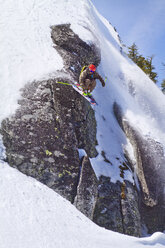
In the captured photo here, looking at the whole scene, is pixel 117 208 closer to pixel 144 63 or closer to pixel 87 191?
pixel 87 191

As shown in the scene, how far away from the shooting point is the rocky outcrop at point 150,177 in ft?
30.8

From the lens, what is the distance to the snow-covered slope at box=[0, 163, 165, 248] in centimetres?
372

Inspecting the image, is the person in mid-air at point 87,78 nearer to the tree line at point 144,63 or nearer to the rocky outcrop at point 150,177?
the rocky outcrop at point 150,177

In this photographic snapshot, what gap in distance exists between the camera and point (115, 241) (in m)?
4.37

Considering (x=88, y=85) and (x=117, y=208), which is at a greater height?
(x=88, y=85)

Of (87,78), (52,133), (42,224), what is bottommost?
(42,224)

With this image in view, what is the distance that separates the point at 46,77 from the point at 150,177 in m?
7.52

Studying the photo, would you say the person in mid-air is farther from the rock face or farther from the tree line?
the tree line

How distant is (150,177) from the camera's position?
991 cm

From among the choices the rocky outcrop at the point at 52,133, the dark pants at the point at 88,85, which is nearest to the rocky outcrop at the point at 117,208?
the rocky outcrop at the point at 52,133

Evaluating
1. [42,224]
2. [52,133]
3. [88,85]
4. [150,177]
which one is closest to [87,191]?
[52,133]

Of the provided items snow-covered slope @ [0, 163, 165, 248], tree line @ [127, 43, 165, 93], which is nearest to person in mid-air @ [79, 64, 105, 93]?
snow-covered slope @ [0, 163, 165, 248]

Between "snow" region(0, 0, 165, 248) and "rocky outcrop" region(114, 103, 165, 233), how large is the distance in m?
0.56

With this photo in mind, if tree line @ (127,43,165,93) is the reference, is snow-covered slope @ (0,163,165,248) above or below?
below
